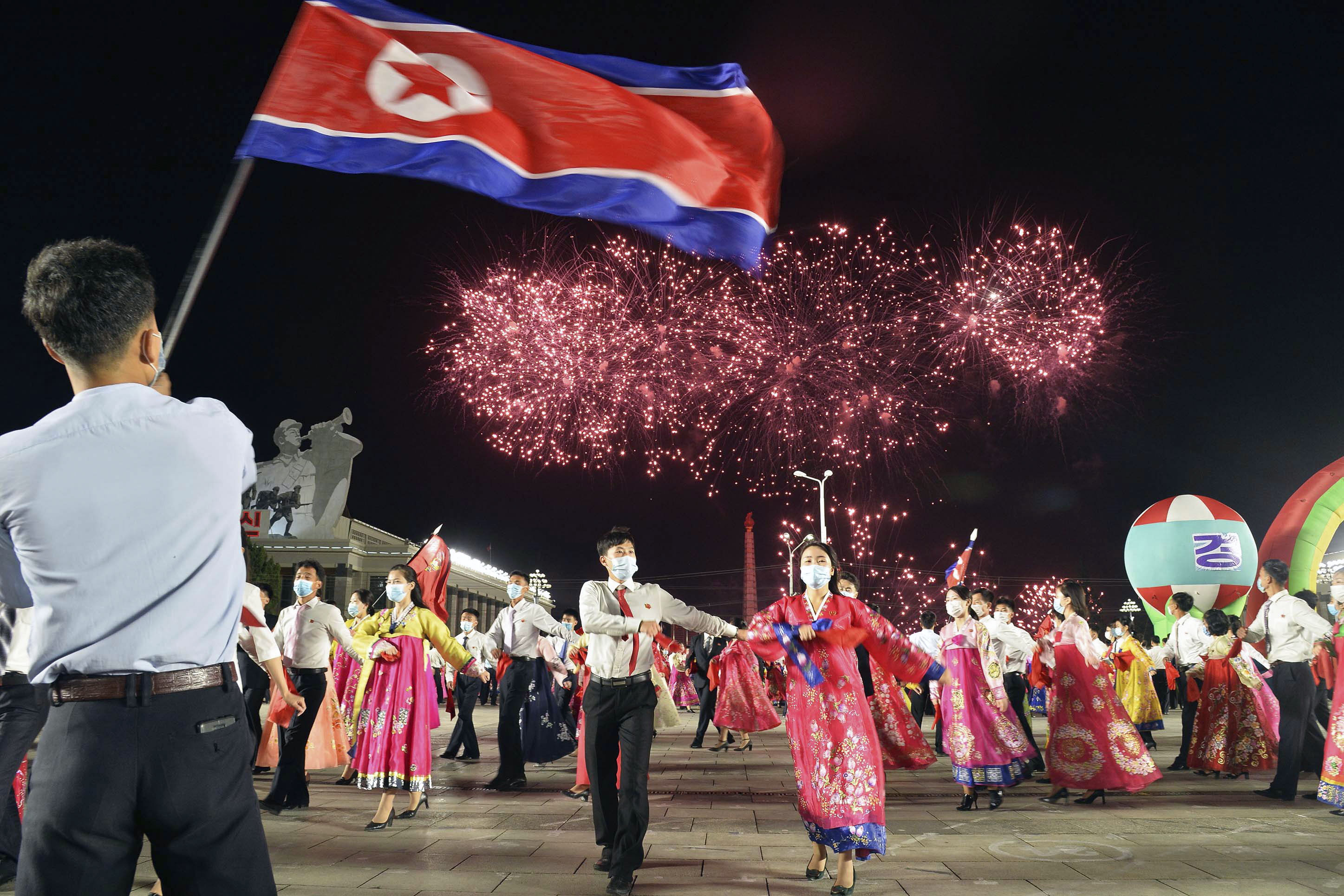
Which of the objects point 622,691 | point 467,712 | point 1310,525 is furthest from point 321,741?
point 1310,525

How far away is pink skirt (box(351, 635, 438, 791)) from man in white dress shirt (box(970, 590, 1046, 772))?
15.7 feet

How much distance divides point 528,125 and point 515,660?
550 centimetres

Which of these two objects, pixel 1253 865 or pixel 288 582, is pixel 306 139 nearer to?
pixel 1253 865

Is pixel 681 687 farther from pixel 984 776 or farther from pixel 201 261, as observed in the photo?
pixel 201 261

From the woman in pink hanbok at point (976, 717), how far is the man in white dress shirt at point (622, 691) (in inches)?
122

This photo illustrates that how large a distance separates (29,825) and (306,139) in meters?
3.58

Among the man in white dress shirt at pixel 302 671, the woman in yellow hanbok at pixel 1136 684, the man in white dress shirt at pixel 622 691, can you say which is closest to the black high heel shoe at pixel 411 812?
the man in white dress shirt at pixel 302 671

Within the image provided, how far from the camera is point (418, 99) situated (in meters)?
5.04

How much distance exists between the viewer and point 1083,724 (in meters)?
7.61

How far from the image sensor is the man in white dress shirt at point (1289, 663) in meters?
7.55

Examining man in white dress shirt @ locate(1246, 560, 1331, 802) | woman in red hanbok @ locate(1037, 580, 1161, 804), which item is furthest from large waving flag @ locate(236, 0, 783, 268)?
man in white dress shirt @ locate(1246, 560, 1331, 802)

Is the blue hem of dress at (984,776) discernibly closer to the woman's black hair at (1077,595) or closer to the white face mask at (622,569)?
the woman's black hair at (1077,595)

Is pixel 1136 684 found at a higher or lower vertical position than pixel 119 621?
lower

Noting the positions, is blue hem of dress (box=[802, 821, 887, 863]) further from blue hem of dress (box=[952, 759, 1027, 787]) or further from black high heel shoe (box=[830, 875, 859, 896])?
blue hem of dress (box=[952, 759, 1027, 787])
